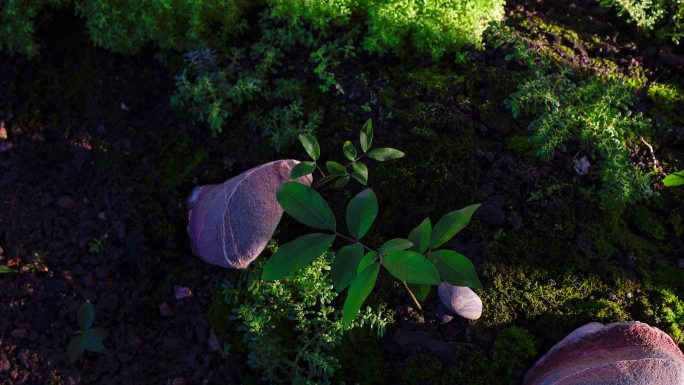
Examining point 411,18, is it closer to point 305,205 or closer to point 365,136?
point 365,136

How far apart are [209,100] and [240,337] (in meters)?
0.99

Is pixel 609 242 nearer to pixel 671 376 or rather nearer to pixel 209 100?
pixel 671 376

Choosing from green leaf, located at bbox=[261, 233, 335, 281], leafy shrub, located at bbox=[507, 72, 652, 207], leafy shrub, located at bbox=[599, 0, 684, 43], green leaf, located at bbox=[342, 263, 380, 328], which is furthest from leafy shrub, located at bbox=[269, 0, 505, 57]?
green leaf, located at bbox=[342, 263, 380, 328]

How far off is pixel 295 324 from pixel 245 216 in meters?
0.42

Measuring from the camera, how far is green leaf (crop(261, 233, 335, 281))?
1.66 meters

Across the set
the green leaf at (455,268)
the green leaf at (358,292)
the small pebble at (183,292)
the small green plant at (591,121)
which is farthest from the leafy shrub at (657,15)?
the small pebble at (183,292)

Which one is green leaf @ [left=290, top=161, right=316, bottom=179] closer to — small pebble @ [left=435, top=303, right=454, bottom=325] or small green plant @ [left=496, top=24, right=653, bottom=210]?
small pebble @ [left=435, top=303, right=454, bottom=325]

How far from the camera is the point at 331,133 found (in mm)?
2449

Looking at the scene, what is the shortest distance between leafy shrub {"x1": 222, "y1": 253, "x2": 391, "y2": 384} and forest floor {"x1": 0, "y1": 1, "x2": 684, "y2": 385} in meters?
0.10

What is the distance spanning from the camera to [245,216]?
2166 millimetres

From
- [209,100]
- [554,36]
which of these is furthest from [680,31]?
[209,100]

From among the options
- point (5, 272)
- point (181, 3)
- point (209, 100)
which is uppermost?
point (181, 3)

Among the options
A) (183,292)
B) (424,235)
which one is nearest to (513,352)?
(424,235)

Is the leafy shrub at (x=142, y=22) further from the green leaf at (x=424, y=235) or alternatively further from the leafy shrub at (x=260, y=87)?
the green leaf at (x=424, y=235)
